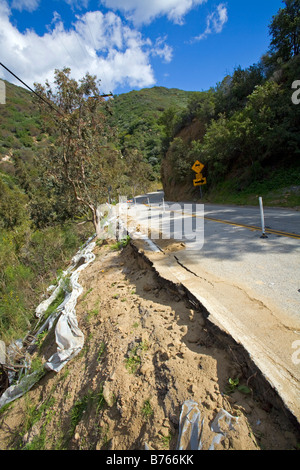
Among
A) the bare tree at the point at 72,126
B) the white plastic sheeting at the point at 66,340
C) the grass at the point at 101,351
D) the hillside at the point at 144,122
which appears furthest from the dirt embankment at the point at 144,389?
the hillside at the point at 144,122

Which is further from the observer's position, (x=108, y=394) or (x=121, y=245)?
(x=121, y=245)

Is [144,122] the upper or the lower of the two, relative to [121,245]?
Answer: upper

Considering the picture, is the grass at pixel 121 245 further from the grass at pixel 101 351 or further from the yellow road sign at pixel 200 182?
the yellow road sign at pixel 200 182

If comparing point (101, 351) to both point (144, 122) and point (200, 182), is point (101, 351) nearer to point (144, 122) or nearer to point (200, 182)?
point (200, 182)

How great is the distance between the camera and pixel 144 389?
231cm

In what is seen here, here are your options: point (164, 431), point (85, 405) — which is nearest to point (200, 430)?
point (164, 431)

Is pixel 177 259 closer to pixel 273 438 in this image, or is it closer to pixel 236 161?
pixel 273 438

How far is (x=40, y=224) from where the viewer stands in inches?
642

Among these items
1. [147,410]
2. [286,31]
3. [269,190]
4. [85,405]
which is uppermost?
[286,31]

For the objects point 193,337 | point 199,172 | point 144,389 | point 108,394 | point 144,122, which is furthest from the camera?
point 144,122

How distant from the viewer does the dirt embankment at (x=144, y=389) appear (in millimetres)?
1803

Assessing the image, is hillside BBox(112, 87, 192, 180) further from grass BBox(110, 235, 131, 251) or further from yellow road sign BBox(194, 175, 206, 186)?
grass BBox(110, 235, 131, 251)
